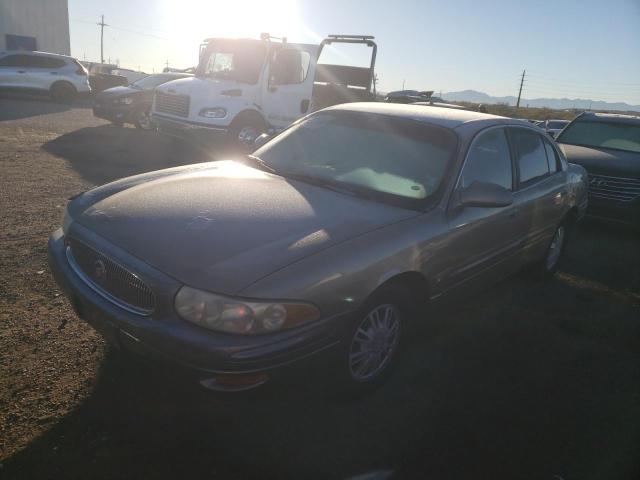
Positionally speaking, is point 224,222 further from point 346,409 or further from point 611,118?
point 611,118

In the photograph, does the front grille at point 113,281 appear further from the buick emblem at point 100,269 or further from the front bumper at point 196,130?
the front bumper at point 196,130

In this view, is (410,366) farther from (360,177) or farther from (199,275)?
(199,275)

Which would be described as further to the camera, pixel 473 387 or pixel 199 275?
pixel 473 387

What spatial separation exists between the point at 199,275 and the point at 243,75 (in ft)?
26.0

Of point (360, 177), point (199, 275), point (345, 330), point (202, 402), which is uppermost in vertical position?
point (360, 177)

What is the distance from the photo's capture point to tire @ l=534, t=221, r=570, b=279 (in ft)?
15.8

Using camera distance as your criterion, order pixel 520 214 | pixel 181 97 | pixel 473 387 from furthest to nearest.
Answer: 1. pixel 181 97
2. pixel 520 214
3. pixel 473 387

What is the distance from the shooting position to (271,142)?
13.0 feet

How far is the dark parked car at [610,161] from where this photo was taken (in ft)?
22.1

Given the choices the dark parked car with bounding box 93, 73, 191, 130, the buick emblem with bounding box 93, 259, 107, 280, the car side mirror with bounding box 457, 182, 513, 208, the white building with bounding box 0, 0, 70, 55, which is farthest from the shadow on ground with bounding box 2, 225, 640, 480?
the white building with bounding box 0, 0, 70, 55

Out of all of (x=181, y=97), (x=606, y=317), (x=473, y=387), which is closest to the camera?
(x=473, y=387)

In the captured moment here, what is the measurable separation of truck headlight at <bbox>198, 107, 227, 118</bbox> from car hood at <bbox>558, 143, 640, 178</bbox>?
232 inches

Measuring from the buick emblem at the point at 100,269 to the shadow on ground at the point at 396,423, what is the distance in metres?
0.43

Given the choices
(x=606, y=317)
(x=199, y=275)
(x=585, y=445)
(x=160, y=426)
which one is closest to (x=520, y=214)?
(x=606, y=317)
